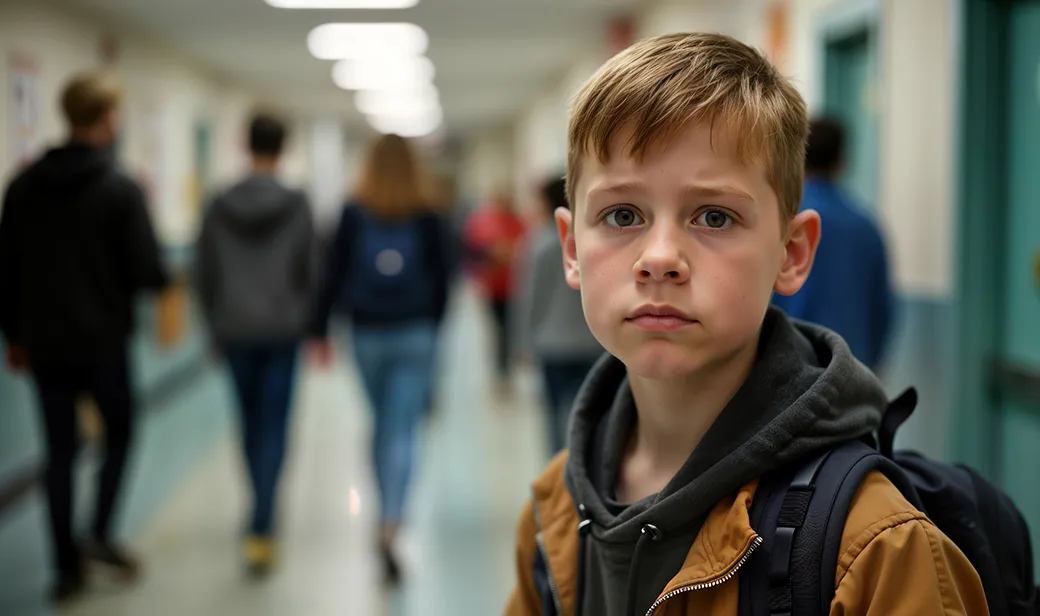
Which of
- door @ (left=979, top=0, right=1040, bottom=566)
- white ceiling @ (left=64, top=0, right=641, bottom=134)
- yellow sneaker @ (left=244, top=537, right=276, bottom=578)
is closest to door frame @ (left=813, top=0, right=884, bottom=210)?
door @ (left=979, top=0, right=1040, bottom=566)

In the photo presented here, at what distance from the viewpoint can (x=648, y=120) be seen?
3.60 feet

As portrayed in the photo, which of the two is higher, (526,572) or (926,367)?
(526,572)

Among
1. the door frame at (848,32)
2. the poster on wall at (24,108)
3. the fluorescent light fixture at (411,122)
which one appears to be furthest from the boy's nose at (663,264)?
the fluorescent light fixture at (411,122)

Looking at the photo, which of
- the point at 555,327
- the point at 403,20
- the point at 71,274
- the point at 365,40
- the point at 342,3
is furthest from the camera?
the point at 365,40

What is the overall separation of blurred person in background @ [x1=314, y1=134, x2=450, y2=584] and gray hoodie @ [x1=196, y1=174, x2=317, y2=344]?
0.19 metres

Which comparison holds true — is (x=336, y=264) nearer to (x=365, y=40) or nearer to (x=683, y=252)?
(x=683, y=252)

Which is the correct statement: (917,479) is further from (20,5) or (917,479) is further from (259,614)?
(20,5)

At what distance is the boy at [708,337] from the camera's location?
3.45 feet

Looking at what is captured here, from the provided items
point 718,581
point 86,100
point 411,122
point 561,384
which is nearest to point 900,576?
point 718,581

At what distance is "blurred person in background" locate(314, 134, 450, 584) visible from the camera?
4359 mm

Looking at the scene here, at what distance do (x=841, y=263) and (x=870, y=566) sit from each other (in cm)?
266

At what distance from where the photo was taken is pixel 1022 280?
3.61m

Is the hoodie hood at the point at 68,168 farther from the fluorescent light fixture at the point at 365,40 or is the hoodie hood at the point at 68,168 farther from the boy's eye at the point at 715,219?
the fluorescent light fixture at the point at 365,40

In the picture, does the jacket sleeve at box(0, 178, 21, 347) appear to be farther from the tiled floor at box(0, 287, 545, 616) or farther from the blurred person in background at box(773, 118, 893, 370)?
the blurred person in background at box(773, 118, 893, 370)
